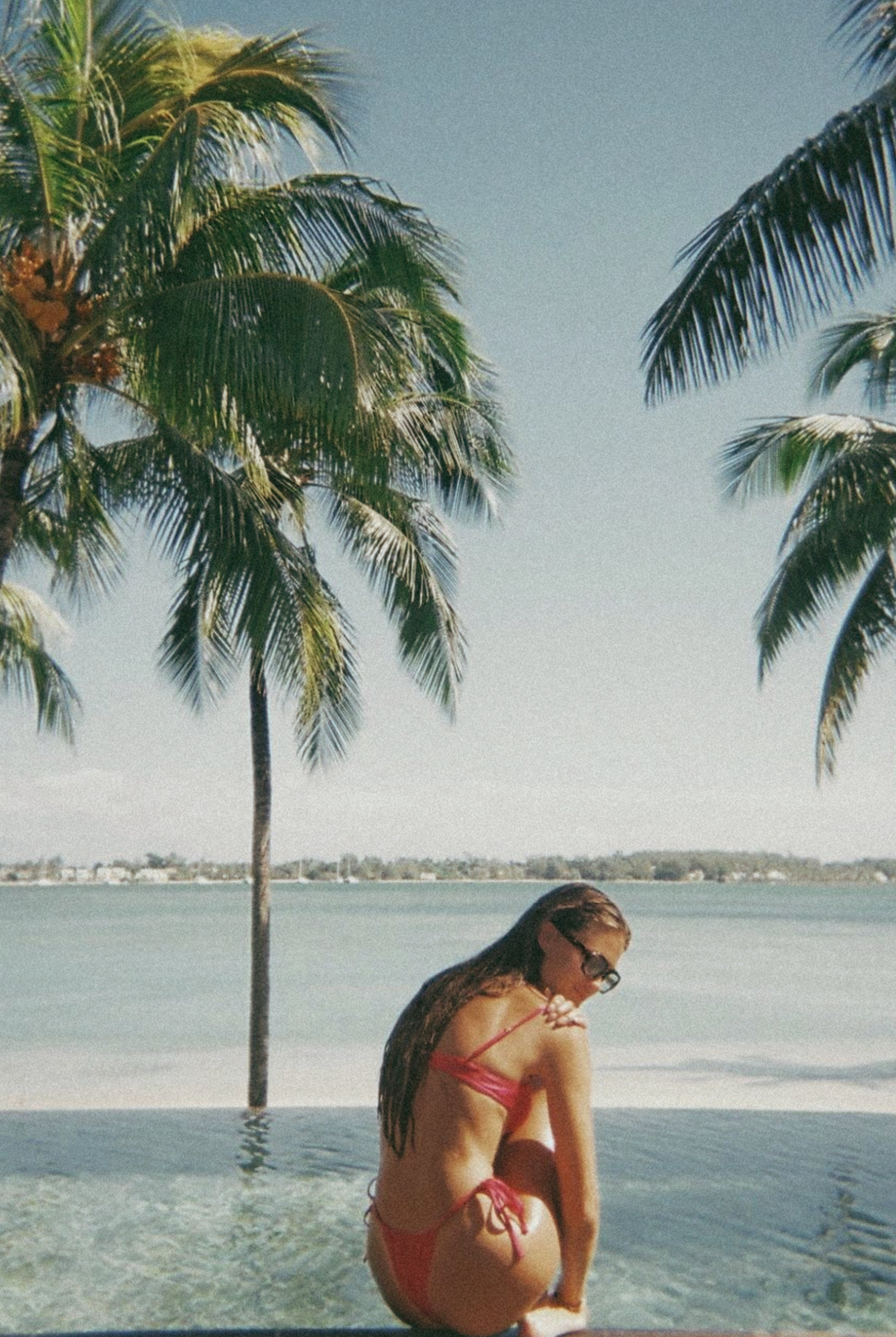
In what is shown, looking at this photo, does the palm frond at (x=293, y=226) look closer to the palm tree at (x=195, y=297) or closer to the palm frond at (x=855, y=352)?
the palm tree at (x=195, y=297)

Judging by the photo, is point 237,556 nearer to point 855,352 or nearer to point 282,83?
point 282,83

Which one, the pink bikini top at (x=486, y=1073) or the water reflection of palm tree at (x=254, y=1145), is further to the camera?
the water reflection of palm tree at (x=254, y=1145)

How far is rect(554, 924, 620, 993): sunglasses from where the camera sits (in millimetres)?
2295

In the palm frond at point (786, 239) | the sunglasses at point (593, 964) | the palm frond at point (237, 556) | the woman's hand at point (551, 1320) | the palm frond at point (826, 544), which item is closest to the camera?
the woman's hand at point (551, 1320)

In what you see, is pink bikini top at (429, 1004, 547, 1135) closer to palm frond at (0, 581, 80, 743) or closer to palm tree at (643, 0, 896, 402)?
palm tree at (643, 0, 896, 402)

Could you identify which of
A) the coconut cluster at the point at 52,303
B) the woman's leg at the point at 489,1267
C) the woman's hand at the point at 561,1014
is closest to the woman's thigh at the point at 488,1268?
the woman's leg at the point at 489,1267

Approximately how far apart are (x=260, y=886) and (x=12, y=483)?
4.26 m

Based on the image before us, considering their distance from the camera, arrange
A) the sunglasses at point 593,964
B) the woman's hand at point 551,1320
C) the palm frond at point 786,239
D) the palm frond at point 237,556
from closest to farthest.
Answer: the woman's hand at point 551,1320 < the sunglasses at point 593,964 < the palm frond at point 786,239 < the palm frond at point 237,556

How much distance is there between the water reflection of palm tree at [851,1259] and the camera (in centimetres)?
509

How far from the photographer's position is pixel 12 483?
6.49m

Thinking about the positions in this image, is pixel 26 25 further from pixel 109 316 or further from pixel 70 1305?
pixel 70 1305

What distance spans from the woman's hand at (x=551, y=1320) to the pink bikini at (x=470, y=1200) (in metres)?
0.13

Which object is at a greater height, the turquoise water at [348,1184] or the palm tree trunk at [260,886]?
the palm tree trunk at [260,886]

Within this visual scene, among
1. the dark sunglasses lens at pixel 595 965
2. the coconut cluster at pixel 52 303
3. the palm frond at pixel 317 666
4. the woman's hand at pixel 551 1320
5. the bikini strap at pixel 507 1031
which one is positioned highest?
the coconut cluster at pixel 52 303
